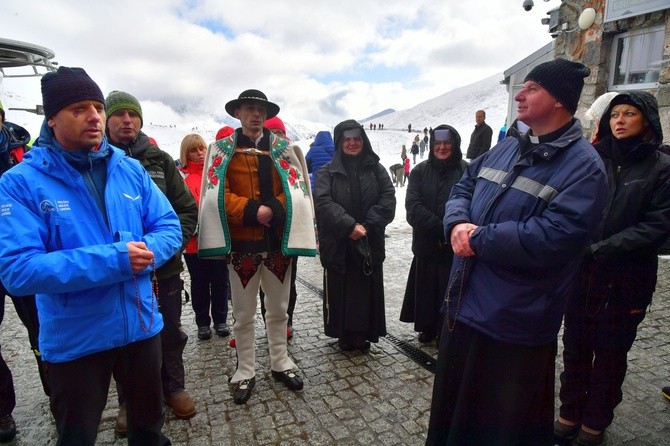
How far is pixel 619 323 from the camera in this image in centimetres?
263

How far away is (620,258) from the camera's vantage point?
2607 mm

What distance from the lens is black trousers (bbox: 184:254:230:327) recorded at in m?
4.41

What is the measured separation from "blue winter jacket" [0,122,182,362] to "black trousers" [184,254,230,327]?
230 centimetres

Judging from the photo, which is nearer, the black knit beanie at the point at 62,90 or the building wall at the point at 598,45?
the black knit beanie at the point at 62,90

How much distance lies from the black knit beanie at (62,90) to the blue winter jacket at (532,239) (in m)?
2.09

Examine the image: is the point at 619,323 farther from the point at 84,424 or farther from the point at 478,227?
the point at 84,424

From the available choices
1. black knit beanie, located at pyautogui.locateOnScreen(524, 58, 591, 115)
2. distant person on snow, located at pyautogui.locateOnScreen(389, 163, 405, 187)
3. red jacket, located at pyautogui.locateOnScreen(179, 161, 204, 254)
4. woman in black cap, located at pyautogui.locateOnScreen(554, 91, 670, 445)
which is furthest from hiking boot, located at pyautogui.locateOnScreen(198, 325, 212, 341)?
distant person on snow, located at pyautogui.locateOnScreen(389, 163, 405, 187)

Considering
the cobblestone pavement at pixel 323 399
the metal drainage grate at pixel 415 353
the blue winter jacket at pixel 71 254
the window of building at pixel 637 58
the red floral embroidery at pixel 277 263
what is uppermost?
the window of building at pixel 637 58

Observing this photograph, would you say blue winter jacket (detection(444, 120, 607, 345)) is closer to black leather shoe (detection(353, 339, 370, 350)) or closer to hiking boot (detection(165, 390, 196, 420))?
black leather shoe (detection(353, 339, 370, 350))

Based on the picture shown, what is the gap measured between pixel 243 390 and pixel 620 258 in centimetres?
291

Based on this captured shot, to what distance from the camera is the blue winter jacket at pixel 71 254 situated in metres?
1.73

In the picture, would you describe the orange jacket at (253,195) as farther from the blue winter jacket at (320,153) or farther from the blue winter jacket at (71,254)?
the blue winter jacket at (320,153)

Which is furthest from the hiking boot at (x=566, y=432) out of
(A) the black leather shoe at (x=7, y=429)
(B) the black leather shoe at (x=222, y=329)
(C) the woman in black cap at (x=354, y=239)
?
(A) the black leather shoe at (x=7, y=429)

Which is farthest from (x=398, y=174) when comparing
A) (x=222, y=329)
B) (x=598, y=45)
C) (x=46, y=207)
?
(x=46, y=207)
